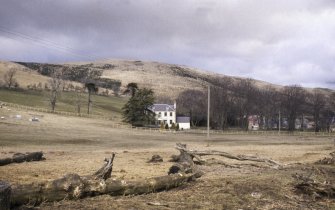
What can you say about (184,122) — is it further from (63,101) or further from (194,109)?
(63,101)

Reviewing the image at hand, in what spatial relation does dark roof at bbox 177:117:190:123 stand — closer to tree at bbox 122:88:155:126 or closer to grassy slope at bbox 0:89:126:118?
grassy slope at bbox 0:89:126:118

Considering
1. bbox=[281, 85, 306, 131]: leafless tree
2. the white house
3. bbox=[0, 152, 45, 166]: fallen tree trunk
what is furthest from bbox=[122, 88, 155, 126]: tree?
bbox=[0, 152, 45, 166]: fallen tree trunk

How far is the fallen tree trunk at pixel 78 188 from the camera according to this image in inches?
379

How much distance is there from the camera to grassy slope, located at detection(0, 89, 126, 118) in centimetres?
14221

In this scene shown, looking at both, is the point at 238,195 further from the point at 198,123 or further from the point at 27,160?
the point at 198,123

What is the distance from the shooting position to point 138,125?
11131cm

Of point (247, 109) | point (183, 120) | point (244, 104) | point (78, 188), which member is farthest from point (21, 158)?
point (244, 104)

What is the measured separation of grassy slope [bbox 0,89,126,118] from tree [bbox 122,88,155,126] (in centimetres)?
2814

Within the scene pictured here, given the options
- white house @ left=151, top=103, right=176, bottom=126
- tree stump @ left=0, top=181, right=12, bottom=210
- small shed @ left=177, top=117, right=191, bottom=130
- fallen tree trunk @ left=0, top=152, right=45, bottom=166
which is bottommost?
fallen tree trunk @ left=0, top=152, right=45, bottom=166

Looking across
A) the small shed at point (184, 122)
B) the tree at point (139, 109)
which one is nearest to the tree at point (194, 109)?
the small shed at point (184, 122)

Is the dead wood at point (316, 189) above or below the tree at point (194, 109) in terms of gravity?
below

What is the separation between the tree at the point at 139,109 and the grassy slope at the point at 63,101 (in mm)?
28139

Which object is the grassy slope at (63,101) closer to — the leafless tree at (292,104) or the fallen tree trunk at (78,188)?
the leafless tree at (292,104)

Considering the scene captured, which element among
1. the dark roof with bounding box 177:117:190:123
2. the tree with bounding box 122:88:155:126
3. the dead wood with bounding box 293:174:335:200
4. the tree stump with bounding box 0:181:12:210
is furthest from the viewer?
the dark roof with bounding box 177:117:190:123
